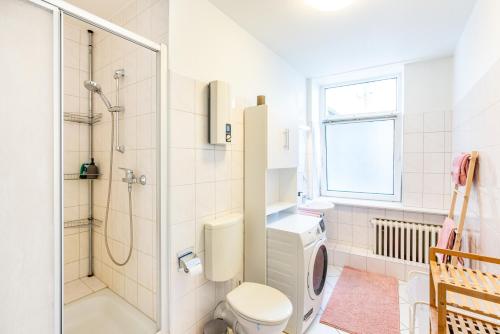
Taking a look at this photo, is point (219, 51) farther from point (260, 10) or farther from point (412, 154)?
point (412, 154)

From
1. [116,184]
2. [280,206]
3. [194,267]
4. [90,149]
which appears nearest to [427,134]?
[280,206]

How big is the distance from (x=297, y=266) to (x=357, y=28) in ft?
6.72

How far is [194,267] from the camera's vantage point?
4.85ft

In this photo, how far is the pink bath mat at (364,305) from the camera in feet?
6.23

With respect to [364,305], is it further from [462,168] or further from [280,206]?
[462,168]

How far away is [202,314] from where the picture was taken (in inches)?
66.1

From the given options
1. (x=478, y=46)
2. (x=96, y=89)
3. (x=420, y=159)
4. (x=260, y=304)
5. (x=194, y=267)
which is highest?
(x=478, y=46)

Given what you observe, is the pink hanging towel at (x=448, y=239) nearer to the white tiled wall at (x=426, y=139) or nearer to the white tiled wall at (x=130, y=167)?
the white tiled wall at (x=426, y=139)

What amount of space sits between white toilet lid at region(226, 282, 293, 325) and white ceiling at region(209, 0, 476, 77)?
208 cm

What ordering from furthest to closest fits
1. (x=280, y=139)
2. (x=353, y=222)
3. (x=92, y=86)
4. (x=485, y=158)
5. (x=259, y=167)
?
(x=353, y=222) < (x=280, y=139) < (x=259, y=167) < (x=92, y=86) < (x=485, y=158)

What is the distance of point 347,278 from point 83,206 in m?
2.66

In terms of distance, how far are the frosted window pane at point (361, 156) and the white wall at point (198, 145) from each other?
6.24 feet

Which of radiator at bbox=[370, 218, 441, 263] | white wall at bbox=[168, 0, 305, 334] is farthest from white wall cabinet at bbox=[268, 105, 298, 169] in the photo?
radiator at bbox=[370, 218, 441, 263]

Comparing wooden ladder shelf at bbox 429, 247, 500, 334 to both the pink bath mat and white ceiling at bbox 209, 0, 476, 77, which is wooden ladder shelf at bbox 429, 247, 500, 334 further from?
white ceiling at bbox 209, 0, 476, 77
